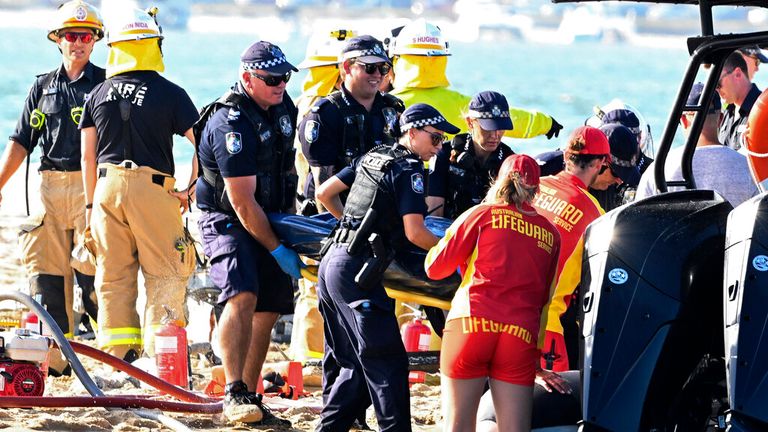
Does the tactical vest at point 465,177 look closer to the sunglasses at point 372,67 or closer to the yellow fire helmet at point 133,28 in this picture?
the sunglasses at point 372,67

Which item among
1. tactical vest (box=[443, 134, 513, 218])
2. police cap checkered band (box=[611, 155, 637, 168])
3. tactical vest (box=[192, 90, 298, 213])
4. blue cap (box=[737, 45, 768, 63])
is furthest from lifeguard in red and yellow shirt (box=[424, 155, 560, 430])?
blue cap (box=[737, 45, 768, 63])

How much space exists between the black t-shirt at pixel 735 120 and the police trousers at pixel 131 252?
11.2 ft

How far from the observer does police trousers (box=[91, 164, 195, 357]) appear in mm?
10305

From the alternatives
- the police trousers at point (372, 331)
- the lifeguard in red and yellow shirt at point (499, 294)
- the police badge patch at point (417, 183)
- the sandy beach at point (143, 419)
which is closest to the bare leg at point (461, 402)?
the lifeguard in red and yellow shirt at point (499, 294)

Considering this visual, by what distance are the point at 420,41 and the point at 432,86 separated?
319 millimetres

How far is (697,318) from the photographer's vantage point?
226 inches

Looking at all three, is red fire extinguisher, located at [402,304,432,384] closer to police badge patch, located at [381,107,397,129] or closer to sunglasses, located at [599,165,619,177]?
police badge patch, located at [381,107,397,129]

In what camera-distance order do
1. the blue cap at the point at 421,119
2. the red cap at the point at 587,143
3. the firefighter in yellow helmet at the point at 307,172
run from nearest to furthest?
the blue cap at the point at 421,119 < the red cap at the point at 587,143 < the firefighter in yellow helmet at the point at 307,172

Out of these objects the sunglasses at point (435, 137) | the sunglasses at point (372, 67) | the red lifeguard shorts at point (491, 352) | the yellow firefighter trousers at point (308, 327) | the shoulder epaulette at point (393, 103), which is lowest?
the red lifeguard shorts at point (491, 352)

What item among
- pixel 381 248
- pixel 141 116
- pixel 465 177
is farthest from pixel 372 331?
pixel 141 116

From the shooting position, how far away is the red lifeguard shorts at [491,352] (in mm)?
6645

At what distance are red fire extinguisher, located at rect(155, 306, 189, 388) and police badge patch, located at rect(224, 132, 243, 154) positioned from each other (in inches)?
63.2

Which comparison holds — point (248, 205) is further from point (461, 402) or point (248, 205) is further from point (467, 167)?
point (461, 402)

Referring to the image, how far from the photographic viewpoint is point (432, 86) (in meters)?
10.9
